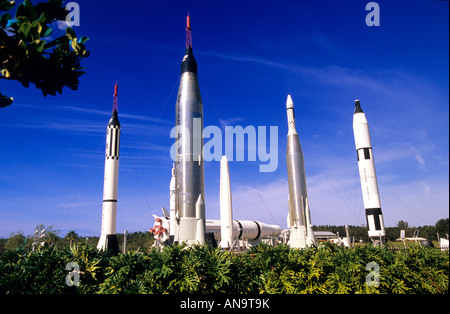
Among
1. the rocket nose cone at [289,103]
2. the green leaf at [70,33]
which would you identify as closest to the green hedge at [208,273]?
the green leaf at [70,33]

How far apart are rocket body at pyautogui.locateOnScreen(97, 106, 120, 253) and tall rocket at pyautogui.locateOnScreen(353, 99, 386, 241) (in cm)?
2199

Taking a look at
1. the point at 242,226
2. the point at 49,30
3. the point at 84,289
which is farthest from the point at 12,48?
the point at 242,226

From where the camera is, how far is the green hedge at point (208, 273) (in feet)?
24.0

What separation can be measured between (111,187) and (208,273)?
797 inches

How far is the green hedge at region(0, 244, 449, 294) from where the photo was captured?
288 inches

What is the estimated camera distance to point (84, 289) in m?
7.45

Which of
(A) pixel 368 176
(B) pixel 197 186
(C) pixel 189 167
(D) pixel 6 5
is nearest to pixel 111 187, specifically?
(C) pixel 189 167

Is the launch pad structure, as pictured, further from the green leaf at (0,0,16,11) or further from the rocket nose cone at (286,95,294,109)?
the green leaf at (0,0,16,11)

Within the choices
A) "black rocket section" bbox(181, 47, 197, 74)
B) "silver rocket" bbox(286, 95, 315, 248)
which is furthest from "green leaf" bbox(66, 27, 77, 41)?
"silver rocket" bbox(286, 95, 315, 248)

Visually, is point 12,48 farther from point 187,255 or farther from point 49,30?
point 187,255

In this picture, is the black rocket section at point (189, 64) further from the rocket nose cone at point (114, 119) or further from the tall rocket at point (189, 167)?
the rocket nose cone at point (114, 119)

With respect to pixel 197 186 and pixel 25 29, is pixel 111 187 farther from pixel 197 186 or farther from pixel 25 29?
pixel 25 29

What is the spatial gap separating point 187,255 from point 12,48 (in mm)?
6269

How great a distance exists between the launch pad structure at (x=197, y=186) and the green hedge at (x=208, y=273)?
10.3 meters
